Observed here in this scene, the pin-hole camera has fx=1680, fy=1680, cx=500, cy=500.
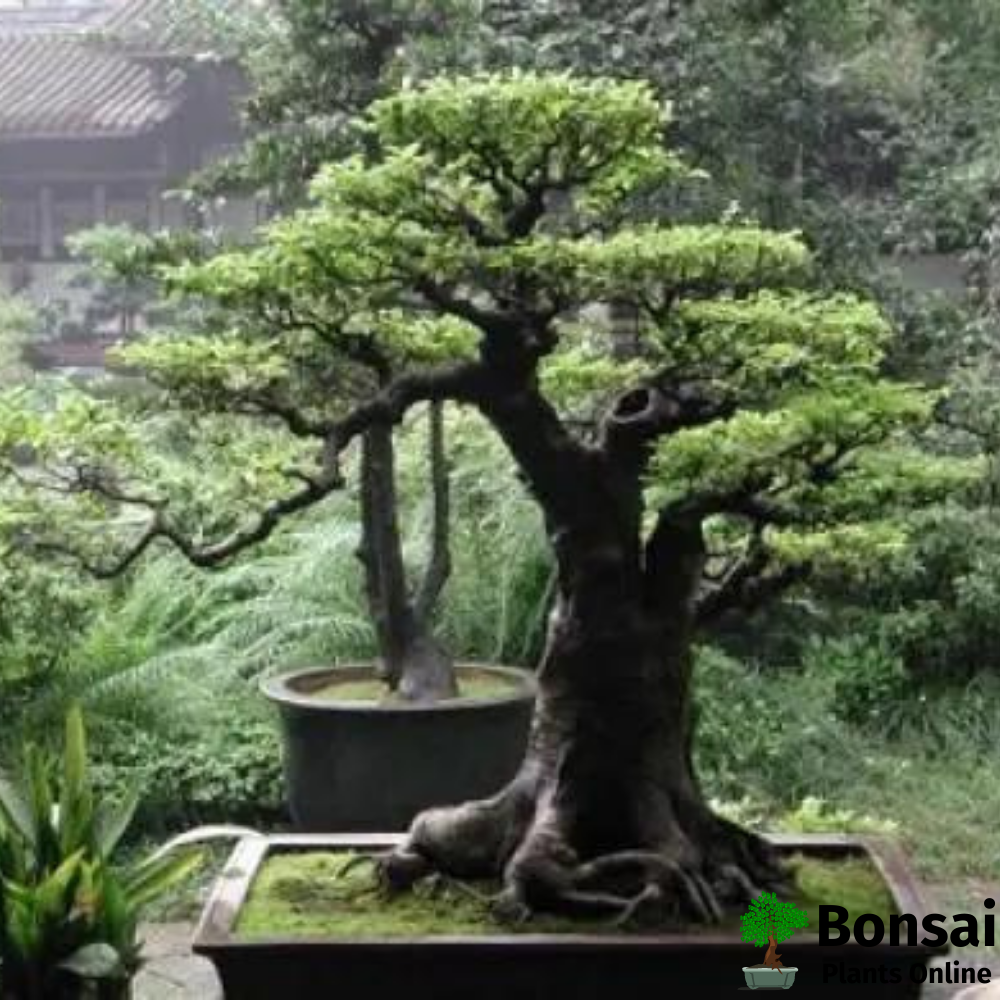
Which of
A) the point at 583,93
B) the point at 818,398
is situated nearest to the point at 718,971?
the point at 818,398

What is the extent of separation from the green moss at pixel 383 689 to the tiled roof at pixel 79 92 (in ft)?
17.0

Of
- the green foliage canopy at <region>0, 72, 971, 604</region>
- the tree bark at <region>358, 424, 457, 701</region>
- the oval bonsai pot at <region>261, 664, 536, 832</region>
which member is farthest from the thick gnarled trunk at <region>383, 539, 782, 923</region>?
the tree bark at <region>358, 424, 457, 701</region>

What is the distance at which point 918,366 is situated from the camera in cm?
607

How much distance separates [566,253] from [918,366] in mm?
4117

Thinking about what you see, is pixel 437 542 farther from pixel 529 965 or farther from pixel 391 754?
pixel 529 965

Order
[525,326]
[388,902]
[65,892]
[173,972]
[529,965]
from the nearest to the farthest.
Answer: [529,965] < [525,326] < [388,902] < [65,892] < [173,972]

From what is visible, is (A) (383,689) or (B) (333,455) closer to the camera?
(B) (333,455)

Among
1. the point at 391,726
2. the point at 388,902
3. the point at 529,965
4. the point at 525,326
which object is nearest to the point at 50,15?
the point at 391,726

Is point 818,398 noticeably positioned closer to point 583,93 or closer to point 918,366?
point 583,93

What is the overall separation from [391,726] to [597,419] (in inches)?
52.2

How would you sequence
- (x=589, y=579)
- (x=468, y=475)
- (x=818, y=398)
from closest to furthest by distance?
(x=818, y=398) < (x=589, y=579) < (x=468, y=475)

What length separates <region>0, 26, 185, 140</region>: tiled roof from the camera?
8734 millimetres

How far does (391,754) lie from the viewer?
12.7ft

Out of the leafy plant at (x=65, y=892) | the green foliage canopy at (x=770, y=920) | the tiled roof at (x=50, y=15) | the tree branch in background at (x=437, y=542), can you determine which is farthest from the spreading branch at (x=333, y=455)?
the tiled roof at (x=50, y=15)
